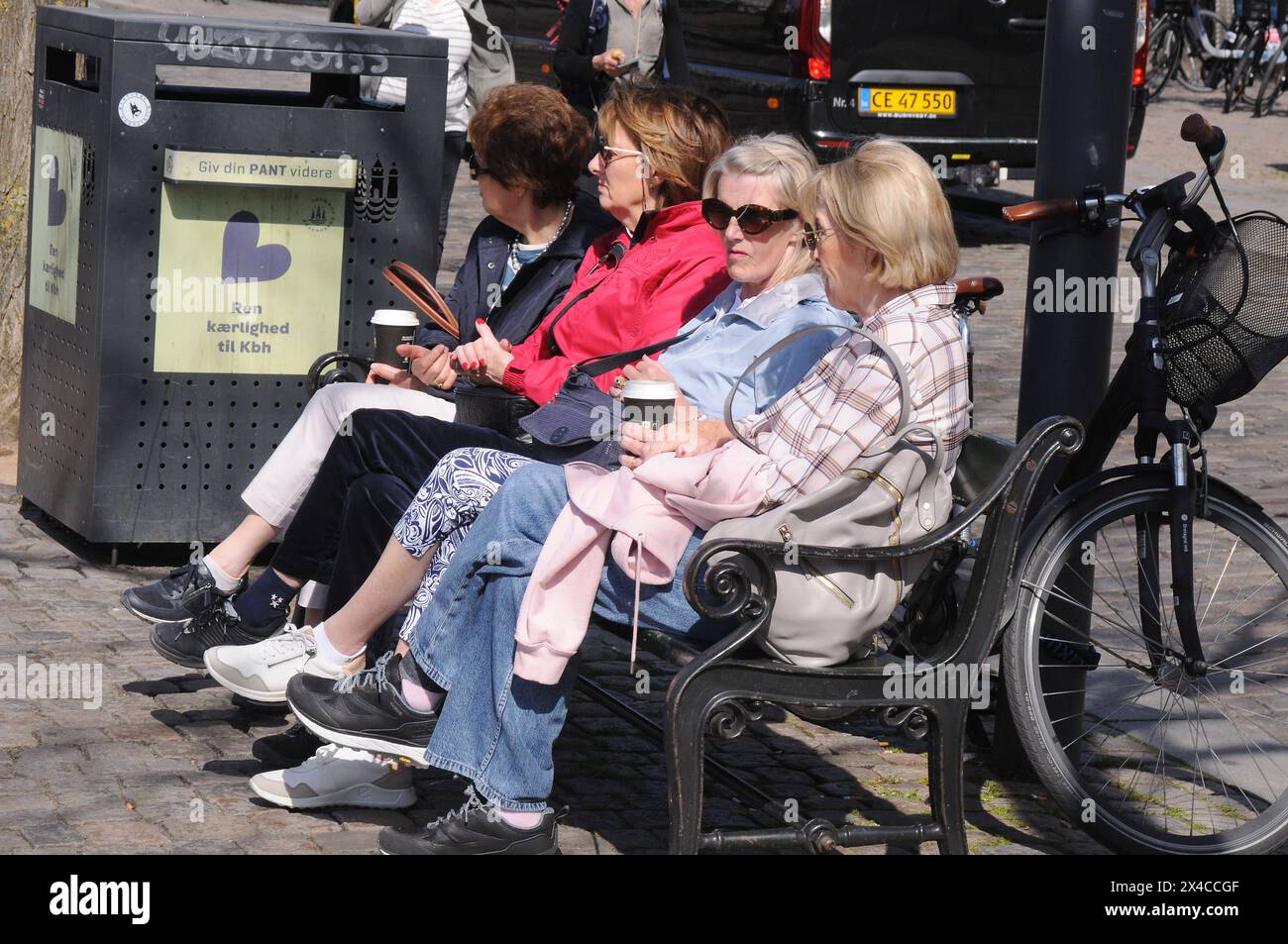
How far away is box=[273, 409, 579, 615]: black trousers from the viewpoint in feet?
13.6

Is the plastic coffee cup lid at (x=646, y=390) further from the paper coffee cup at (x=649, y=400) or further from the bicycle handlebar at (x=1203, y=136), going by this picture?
the bicycle handlebar at (x=1203, y=136)

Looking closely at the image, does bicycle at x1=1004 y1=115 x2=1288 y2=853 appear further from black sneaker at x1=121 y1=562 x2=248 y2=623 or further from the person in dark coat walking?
the person in dark coat walking

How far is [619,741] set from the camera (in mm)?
4551

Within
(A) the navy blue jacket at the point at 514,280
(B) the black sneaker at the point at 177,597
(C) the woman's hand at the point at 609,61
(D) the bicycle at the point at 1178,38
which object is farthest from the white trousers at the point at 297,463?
(D) the bicycle at the point at 1178,38

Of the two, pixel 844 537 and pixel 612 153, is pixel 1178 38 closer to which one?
pixel 612 153

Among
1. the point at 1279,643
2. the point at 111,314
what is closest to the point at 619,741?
the point at 1279,643

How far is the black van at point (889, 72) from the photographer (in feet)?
36.2

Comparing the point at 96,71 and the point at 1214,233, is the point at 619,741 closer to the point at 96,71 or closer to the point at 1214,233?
the point at 1214,233


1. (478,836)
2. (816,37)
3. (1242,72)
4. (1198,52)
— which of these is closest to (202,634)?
(478,836)

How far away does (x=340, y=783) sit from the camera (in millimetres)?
3961

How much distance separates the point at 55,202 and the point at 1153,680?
3.72m

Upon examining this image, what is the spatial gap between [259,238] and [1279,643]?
3189 mm

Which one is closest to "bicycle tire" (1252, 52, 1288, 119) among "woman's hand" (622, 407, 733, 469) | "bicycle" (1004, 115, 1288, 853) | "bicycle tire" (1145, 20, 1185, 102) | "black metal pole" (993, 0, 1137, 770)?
"bicycle tire" (1145, 20, 1185, 102)

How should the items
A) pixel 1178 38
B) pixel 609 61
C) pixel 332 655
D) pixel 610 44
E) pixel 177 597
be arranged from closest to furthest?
1. pixel 332 655
2. pixel 177 597
3. pixel 609 61
4. pixel 610 44
5. pixel 1178 38
